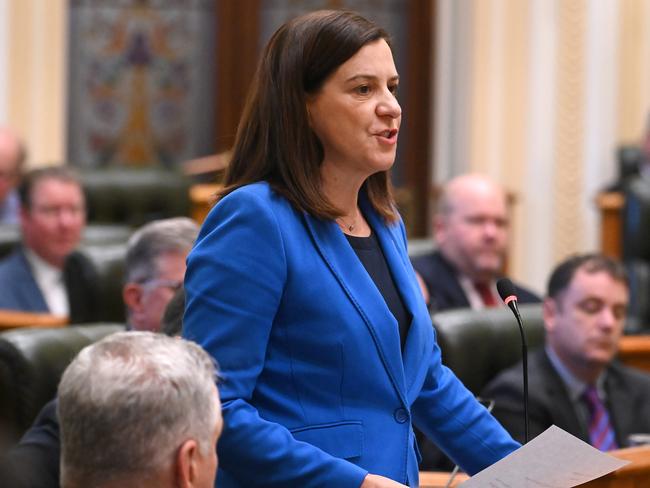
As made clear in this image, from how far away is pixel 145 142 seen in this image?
8.59m

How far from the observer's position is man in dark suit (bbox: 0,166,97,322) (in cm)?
511

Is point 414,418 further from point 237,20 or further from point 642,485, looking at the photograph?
point 237,20

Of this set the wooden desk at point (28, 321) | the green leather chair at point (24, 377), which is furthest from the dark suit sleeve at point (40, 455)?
the wooden desk at point (28, 321)

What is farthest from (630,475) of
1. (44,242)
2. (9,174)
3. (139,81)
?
(139,81)

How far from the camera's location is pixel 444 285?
17.0 ft

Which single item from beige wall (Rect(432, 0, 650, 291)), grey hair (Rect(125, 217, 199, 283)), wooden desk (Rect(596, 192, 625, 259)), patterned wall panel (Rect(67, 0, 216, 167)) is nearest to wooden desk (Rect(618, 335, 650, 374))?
grey hair (Rect(125, 217, 199, 283))

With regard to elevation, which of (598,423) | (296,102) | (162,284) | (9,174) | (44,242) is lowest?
(598,423)

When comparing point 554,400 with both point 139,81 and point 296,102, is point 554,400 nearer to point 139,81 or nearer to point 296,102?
point 296,102

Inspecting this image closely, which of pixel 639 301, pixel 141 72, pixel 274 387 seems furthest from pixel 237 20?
pixel 274 387

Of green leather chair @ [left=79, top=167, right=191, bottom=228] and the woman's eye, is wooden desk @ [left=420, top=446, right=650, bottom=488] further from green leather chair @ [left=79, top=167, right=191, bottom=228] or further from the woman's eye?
green leather chair @ [left=79, top=167, right=191, bottom=228]

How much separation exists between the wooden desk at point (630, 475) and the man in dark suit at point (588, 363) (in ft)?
3.22

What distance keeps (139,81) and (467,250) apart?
3844 millimetres

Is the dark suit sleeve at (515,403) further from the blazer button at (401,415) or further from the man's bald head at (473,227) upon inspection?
the man's bald head at (473,227)

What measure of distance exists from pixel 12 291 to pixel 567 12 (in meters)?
4.19
